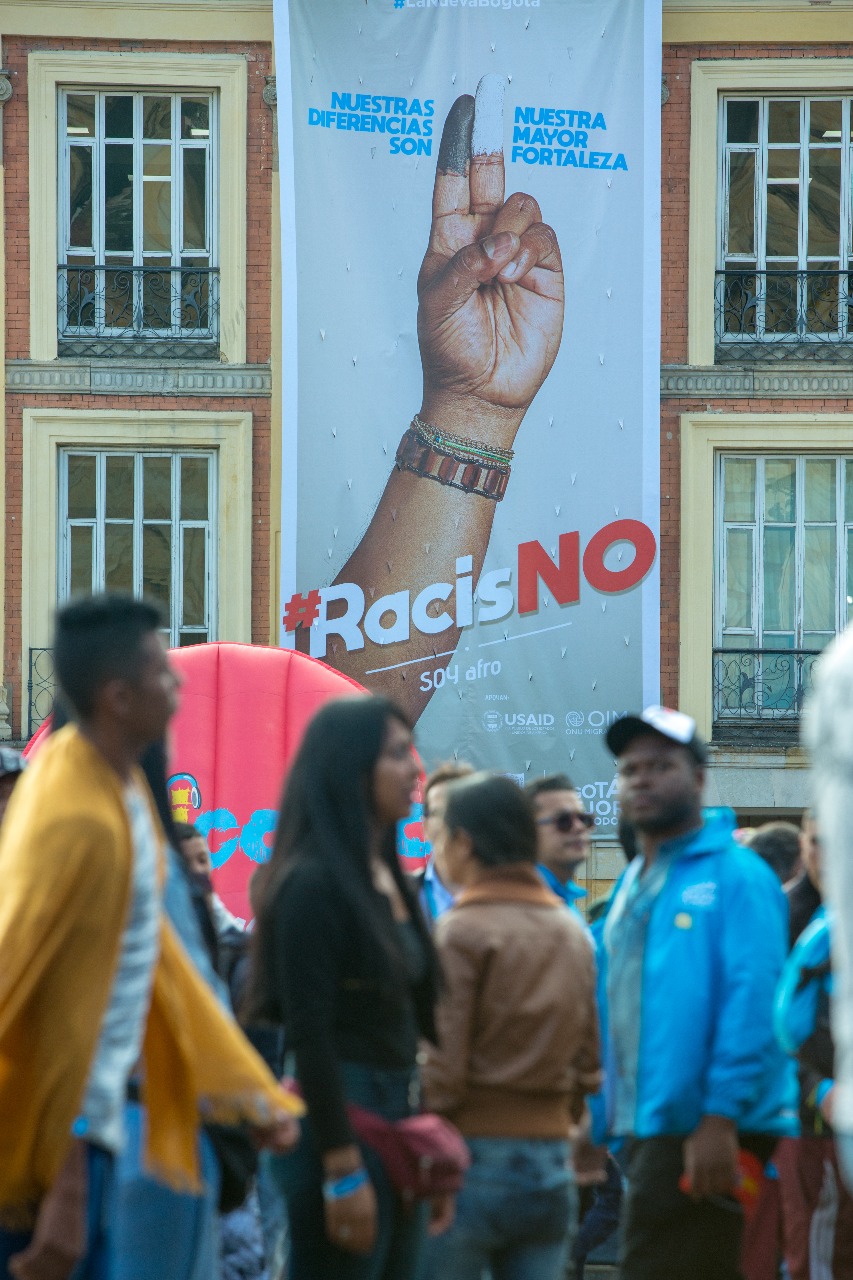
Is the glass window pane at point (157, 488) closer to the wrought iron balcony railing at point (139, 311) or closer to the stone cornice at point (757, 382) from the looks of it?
the wrought iron balcony railing at point (139, 311)

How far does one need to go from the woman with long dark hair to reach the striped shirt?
1.47 feet

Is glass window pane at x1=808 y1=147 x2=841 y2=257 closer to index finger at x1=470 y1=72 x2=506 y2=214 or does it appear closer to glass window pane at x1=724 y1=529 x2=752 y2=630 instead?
glass window pane at x1=724 y1=529 x2=752 y2=630

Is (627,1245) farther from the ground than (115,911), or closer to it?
closer to it

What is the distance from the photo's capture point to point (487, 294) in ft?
53.4

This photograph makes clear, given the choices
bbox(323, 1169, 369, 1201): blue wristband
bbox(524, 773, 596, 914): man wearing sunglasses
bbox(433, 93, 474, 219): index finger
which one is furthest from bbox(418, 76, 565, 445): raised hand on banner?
bbox(323, 1169, 369, 1201): blue wristband

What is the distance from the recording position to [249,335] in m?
17.2

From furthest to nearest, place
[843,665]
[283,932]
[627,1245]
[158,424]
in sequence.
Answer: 1. [158,424]
2. [627,1245]
3. [283,932]
4. [843,665]

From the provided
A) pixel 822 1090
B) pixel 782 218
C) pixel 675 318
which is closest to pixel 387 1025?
pixel 822 1090

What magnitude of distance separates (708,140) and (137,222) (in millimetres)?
5556

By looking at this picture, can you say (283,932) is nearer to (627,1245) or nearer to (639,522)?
(627,1245)

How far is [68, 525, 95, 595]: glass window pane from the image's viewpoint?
17.4 metres

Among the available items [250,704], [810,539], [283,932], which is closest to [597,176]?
[810,539]

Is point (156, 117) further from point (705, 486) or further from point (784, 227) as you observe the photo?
point (705, 486)

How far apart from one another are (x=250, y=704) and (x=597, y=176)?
26.9 feet
